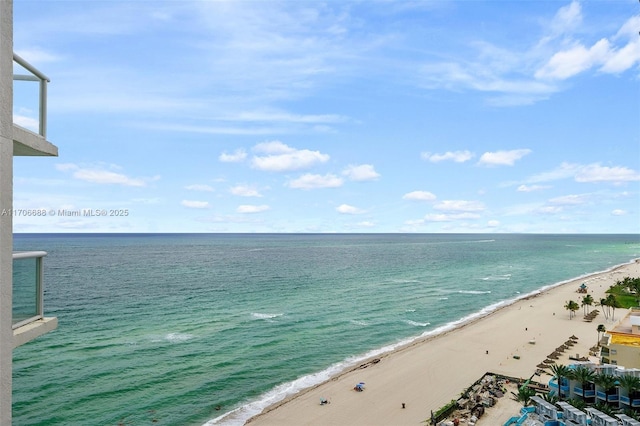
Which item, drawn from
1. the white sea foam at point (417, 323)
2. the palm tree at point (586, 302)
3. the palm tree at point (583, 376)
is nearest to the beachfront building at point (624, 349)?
the palm tree at point (583, 376)

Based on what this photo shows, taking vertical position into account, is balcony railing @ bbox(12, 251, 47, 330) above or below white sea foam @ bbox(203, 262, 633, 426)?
above

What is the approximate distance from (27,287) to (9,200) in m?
1.62

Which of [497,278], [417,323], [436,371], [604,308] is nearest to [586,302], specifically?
[604,308]

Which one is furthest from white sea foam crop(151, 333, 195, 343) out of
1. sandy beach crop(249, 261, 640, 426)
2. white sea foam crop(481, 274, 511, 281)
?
white sea foam crop(481, 274, 511, 281)

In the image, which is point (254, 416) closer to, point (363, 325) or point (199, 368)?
point (199, 368)

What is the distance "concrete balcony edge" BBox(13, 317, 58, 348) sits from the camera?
20.6ft

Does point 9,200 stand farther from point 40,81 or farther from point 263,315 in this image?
point 263,315

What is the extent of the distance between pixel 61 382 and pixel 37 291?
3604 centimetres

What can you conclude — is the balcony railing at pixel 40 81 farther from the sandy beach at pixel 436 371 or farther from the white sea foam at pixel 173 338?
the white sea foam at pixel 173 338

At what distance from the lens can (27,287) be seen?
669 centimetres

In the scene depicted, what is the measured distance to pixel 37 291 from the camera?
22.7 ft

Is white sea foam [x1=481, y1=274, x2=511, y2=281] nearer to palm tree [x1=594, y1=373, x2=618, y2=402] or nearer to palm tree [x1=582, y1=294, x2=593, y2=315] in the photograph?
palm tree [x1=582, y1=294, x2=593, y2=315]

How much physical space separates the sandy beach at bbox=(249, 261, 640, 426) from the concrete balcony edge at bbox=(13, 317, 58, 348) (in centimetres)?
2583

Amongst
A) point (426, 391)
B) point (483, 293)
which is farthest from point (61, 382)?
point (483, 293)
